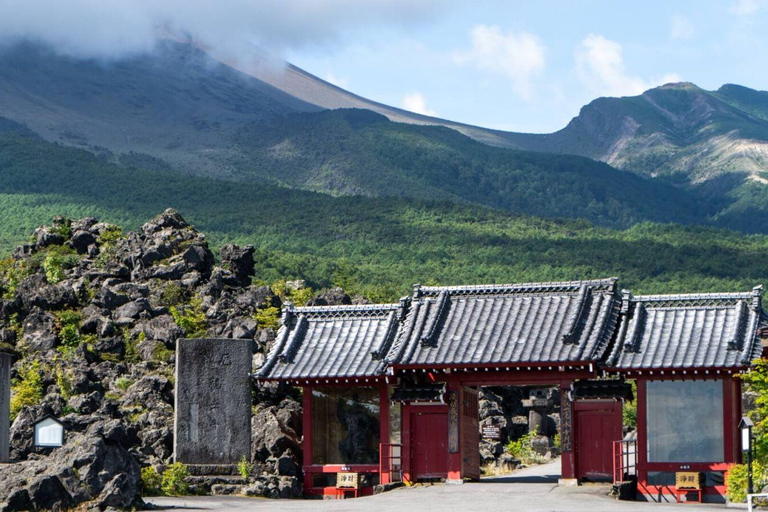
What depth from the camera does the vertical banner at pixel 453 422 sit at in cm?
4188

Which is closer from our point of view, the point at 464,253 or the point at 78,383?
the point at 78,383

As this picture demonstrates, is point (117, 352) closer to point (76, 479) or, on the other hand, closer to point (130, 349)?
point (130, 349)

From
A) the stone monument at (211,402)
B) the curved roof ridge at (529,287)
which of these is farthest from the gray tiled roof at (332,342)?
the curved roof ridge at (529,287)

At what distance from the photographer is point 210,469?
43.8 metres

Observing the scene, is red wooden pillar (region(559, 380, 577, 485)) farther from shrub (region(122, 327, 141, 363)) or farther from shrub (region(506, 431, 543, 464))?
shrub (region(122, 327, 141, 363))

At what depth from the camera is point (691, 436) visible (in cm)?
3922

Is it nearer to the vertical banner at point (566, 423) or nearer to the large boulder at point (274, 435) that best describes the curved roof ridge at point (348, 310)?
the large boulder at point (274, 435)

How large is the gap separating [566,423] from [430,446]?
4.27 meters

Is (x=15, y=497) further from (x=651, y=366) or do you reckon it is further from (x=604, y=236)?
(x=604, y=236)

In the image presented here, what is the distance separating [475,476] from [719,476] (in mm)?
7547

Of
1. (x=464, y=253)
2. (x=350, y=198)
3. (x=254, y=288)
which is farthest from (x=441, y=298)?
(x=350, y=198)

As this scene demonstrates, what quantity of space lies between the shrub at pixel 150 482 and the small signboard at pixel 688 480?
14.5 meters

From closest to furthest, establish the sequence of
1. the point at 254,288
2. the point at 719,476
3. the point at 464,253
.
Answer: the point at 719,476 → the point at 254,288 → the point at 464,253

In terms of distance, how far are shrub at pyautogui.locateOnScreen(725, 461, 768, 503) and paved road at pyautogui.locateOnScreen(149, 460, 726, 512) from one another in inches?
27.7
